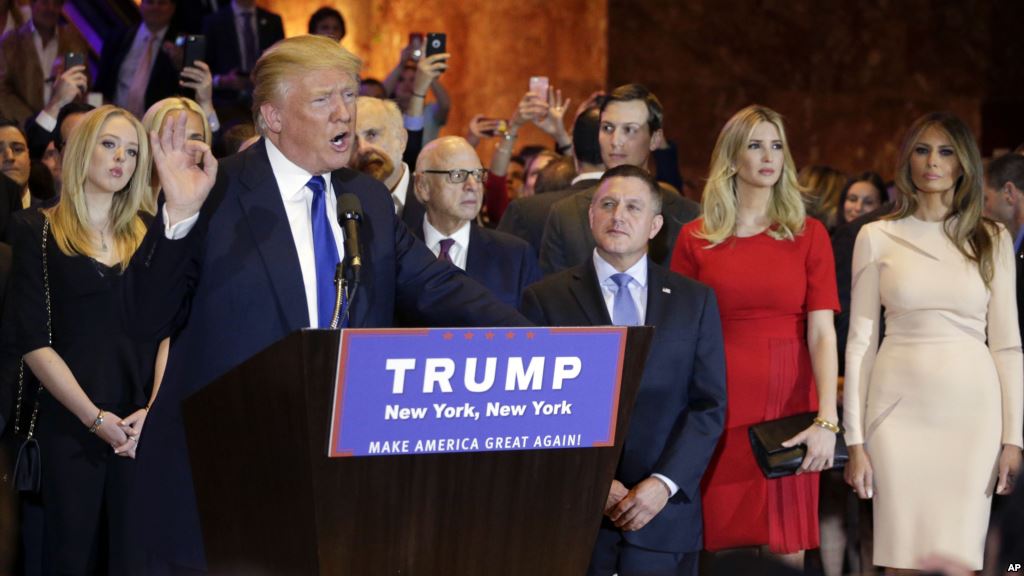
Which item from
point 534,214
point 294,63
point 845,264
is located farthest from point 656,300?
point 845,264

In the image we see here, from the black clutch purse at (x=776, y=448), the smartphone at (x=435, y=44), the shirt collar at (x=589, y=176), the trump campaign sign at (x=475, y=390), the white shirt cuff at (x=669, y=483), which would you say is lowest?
the white shirt cuff at (x=669, y=483)

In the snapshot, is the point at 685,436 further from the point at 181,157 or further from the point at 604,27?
the point at 604,27

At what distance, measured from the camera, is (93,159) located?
5.05 m

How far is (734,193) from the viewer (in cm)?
511

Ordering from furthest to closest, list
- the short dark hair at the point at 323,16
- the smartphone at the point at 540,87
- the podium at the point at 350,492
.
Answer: the short dark hair at the point at 323,16 → the smartphone at the point at 540,87 → the podium at the point at 350,492

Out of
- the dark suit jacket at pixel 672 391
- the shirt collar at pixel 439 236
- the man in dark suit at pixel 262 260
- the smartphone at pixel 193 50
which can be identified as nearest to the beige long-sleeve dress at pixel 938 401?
the dark suit jacket at pixel 672 391

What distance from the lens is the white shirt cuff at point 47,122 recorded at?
6949 millimetres

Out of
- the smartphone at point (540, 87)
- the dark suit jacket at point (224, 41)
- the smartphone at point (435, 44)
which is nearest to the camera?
the smartphone at point (435, 44)

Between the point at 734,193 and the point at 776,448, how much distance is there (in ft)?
3.12

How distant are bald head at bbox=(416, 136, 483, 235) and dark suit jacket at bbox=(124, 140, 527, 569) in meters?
1.88

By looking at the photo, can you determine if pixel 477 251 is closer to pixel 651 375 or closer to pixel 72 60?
pixel 651 375

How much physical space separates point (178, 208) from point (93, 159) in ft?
6.89

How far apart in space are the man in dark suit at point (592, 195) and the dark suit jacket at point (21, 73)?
3744 millimetres

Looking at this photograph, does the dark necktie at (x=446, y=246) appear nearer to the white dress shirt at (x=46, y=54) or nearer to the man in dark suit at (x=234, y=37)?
the man in dark suit at (x=234, y=37)
